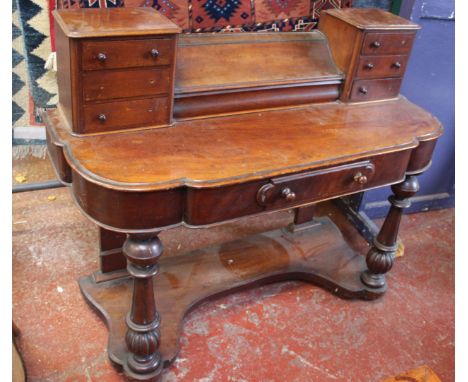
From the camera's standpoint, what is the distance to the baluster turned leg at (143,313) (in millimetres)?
1553

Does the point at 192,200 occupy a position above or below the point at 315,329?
above

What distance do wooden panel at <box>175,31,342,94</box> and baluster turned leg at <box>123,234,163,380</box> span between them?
0.58 m

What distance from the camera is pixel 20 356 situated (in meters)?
1.87

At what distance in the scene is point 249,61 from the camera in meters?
1.96

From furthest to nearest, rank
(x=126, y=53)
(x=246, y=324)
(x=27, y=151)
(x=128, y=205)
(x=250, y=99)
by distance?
(x=27, y=151), (x=246, y=324), (x=250, y=99), (x=126, y=53), (x=128, y=205)

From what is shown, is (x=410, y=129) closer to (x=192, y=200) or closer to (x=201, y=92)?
(x=201, y=92)

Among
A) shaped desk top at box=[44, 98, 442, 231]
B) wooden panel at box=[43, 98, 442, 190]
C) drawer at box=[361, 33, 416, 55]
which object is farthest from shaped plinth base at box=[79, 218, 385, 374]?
drawer at box=[361, 33, 416, 55]

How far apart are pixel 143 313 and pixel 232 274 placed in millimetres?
654

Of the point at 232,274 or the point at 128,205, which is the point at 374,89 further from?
the point at 128,205

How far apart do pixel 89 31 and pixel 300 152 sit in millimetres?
786

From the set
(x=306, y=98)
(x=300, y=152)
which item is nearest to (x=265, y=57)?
(x=306, y=98)

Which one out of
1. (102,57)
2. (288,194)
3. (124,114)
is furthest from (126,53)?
(288,194)

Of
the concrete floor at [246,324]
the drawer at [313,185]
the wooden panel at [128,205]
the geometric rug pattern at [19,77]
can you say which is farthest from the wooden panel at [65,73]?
the geometric rug pattern at [19,77]

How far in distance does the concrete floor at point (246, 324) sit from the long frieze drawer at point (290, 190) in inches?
30.0
